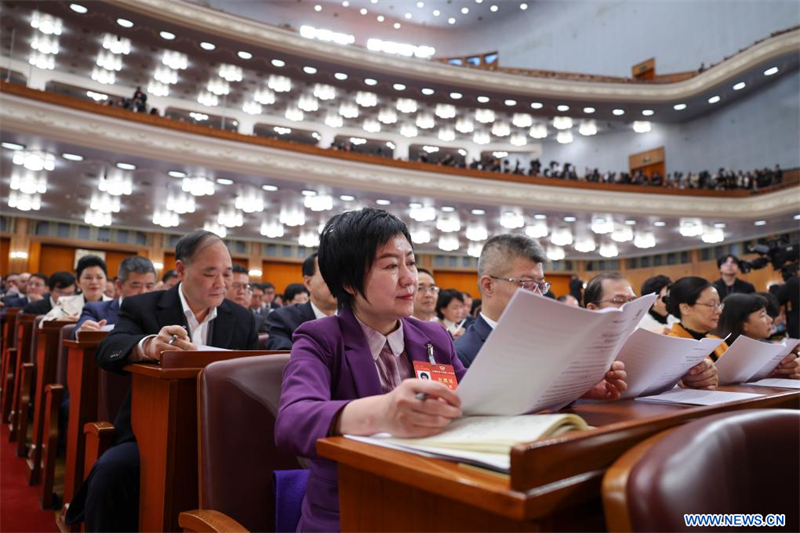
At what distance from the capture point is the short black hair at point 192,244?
211 centimetres

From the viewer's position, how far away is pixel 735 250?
45.9 ft

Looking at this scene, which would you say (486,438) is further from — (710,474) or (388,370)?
(388,370)

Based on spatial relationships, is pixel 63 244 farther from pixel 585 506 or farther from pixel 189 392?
pixel 585 506

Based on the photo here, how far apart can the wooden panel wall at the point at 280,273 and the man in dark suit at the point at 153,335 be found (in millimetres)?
14447

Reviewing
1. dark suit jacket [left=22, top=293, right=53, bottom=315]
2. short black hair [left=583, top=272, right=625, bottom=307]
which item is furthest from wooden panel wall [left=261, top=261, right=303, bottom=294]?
short black hair [left=583, top=272, right=625, bottom=307]

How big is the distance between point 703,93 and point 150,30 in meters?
13.7

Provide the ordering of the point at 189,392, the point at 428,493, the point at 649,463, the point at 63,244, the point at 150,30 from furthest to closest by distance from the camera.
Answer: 1. the point at 63,244
2. the point at 150,30
3. the point at 189,392
4. the point at 428,493
5. the point at 649,463

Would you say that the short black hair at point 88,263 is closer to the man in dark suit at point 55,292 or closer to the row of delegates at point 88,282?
the row of delegates at point 88,282

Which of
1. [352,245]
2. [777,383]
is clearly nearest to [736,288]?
[777,383]

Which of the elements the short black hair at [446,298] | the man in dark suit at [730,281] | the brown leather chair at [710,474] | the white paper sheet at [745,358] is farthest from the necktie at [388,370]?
the man in dark suit at [730,281]

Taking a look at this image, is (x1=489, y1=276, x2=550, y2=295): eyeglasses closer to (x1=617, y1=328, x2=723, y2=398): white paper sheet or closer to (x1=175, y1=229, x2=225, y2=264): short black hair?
(x1=617, y1=328, x2=723, y2=398): white paper sheet

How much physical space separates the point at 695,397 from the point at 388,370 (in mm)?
685

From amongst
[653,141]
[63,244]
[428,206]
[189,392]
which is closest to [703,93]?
[653,141]

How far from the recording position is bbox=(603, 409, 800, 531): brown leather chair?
47 centimetres
